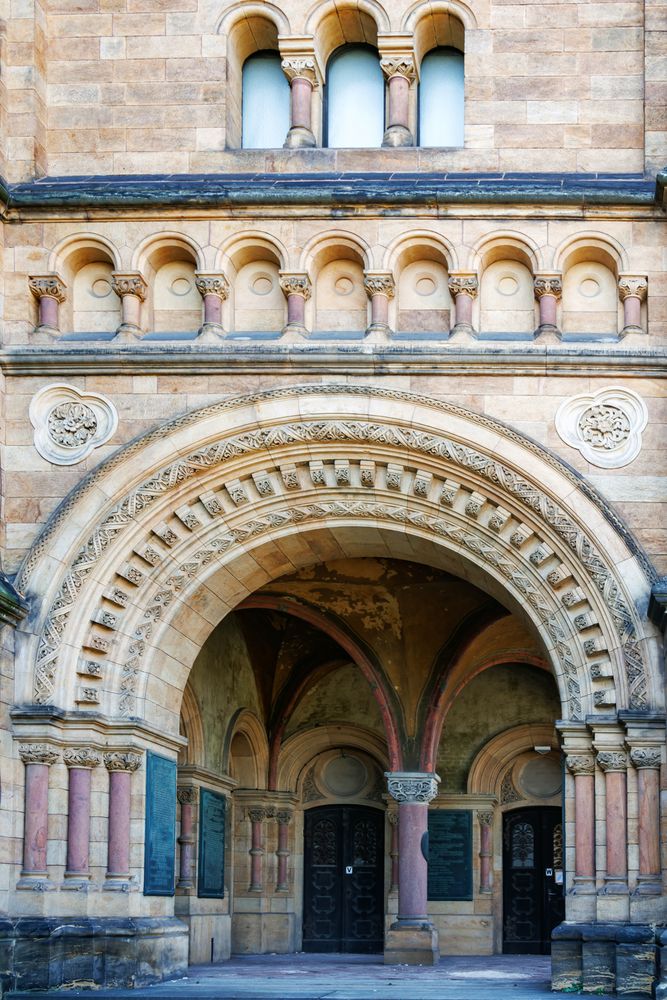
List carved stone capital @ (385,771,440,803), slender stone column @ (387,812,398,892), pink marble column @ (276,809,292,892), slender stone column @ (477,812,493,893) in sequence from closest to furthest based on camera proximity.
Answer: carved stone capital @ (385,771,440,803) → slender stone column @ (387,812,398,892) → pink marble column @ (276,809,292,892) → slender stone column @ (477,812,493,893)

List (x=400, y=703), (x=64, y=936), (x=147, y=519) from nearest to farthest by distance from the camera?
1. (x=64, y=936)
2. (x=147, y=519)
3. (x=400, y=703)

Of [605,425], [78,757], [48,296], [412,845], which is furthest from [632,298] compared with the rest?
[412,845]

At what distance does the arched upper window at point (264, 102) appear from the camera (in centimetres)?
1546

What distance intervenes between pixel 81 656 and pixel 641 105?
6630mm

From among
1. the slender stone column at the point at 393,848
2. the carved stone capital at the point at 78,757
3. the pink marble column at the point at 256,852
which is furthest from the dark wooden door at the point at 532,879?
Result: the carved stone capital at the point at 78,757

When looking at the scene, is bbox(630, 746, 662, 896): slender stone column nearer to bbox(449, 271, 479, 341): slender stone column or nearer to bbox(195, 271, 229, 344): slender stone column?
bbox(449, 271, 479, 341): slender stone column

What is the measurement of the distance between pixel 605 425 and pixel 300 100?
13.2 feet

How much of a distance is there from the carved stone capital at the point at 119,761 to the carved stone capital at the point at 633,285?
219 inches

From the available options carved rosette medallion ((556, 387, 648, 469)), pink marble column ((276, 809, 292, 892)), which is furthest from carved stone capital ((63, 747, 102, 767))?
pink marble column ((276, 809, 292, 892))

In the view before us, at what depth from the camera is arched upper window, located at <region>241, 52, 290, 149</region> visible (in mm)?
15461

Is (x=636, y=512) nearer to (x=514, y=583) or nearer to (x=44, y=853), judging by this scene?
(x=514, y=583)

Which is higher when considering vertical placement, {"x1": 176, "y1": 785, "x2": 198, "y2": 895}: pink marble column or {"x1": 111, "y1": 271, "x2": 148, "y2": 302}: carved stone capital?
{"x1": 111, "y1": 271, "x2": 148, "y2": 302}: carved stone capital

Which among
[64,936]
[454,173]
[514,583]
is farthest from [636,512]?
[64,936]

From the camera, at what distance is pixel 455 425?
1397cm
